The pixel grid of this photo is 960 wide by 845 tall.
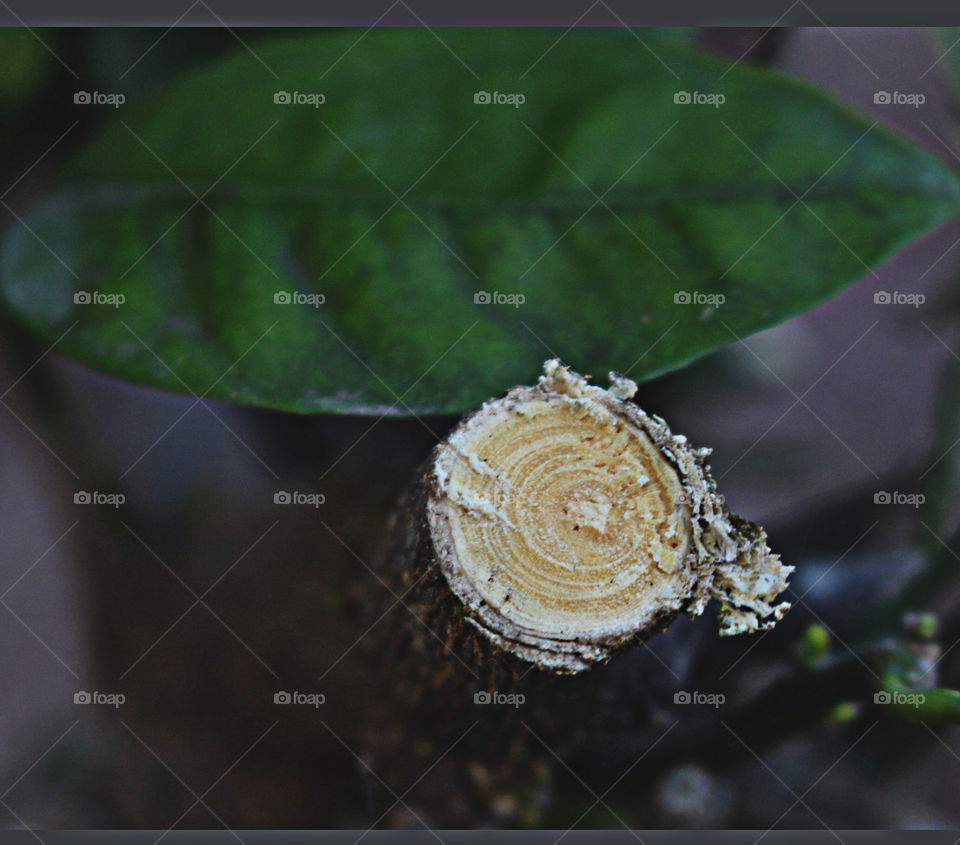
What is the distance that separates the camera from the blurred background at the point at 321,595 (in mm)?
767

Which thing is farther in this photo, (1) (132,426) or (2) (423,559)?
(1) (132,426)

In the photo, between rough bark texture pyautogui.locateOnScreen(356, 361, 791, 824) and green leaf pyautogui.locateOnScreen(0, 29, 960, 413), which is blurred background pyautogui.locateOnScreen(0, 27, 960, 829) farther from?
green leaf pyautogui.locateOnScreen(0, 29, 960, 413)

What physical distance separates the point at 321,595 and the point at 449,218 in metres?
0.37

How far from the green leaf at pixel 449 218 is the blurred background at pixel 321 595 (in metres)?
0.13

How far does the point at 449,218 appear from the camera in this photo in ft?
2.16

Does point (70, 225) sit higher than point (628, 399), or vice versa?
point (70, 225)

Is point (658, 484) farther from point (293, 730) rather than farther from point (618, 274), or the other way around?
point (293, 730)

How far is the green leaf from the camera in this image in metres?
0.62

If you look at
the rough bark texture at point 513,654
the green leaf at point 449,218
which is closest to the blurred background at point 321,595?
the rough bark texture at point 513,654

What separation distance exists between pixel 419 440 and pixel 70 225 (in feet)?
1.12

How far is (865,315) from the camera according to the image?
920 mm

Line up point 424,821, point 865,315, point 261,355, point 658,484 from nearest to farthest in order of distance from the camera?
point 658,484 < point 261,355 < point 424,821 < point 865,315

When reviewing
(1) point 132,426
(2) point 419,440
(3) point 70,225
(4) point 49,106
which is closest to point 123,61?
(4) point 49,106

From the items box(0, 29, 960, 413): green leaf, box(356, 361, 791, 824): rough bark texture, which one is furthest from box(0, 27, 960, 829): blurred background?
box(0, 29, 960, 413): green leaf
